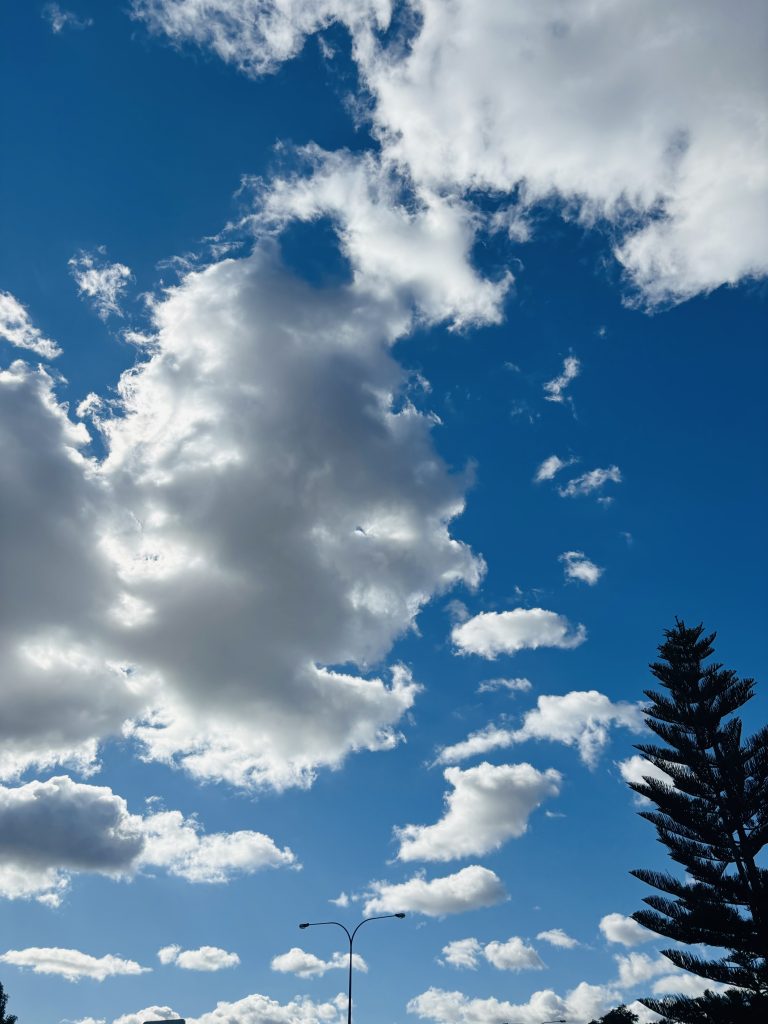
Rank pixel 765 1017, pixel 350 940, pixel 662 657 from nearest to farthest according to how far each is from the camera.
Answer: pixel 765 1017 < pixel 662 657 < pixel 350 940

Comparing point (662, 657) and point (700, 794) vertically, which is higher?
point (662, 657)

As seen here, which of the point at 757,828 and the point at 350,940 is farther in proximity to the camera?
the point at 350,940

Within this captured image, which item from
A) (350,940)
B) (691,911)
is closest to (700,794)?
(691,911)

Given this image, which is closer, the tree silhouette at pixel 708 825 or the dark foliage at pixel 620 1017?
the tree silhouette at pixel 708 825

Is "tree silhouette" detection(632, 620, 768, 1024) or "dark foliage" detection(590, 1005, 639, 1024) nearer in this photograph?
"tree silhouette" detection(632, 620, 768, 1024)

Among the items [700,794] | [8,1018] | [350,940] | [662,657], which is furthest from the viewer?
[8,1018]

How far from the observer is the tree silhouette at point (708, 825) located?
28625 millimetres

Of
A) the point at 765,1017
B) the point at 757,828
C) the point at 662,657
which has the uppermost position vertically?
the point at 662,657

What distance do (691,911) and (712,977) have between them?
7.55 ft

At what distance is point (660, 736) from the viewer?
109 feet

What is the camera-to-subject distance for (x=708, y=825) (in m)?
31.0

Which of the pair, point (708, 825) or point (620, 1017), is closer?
point (708, 825)

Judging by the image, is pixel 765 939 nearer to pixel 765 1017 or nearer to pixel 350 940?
pixel 765 1017

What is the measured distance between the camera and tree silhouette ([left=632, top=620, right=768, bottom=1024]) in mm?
28625
